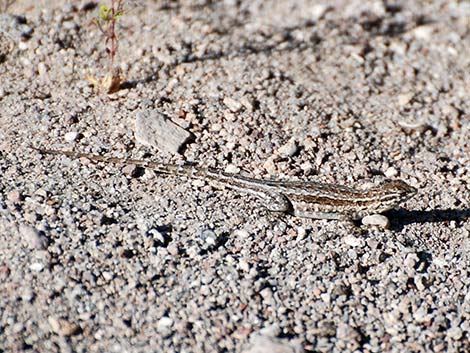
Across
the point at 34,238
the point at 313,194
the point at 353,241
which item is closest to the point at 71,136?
the point at 34,238

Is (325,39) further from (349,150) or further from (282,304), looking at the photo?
(282,304)

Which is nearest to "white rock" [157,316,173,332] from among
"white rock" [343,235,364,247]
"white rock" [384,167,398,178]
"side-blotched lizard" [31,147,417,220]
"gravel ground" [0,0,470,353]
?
"gravel ground" [0,0,470,353]

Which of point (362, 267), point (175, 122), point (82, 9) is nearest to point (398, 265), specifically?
point (362, 267)

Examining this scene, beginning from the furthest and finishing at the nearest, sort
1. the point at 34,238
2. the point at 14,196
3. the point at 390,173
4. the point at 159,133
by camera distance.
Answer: the point at 390,173 < the point at 159,133 < the point at 14,196 < the point at 34,238

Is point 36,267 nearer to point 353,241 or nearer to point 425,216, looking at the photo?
point 353,241

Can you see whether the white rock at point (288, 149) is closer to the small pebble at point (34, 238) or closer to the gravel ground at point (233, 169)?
the gravel ground at point (233, 169)

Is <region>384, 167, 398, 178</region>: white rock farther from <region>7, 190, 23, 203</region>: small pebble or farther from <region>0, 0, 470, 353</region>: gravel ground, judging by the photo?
<region>7, 190, 23, 203</region>: small pebble

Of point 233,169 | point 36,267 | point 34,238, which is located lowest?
point 233,169
